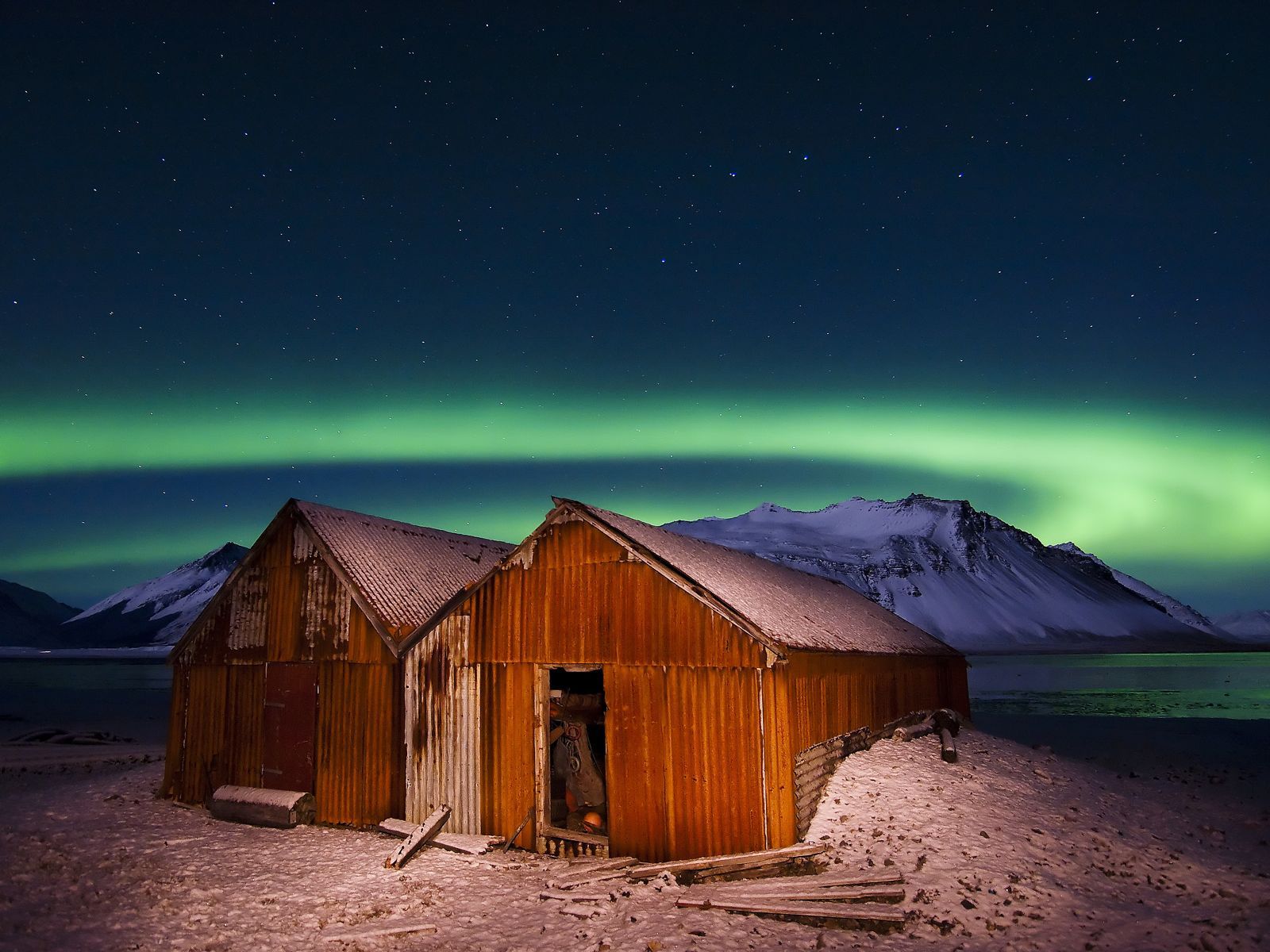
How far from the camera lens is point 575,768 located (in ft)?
A: 60.1

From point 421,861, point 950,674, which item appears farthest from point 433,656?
point 950,674

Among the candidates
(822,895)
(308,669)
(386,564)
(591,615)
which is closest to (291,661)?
(308,669)

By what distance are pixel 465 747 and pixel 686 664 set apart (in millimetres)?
5812

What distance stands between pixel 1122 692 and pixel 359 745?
76.3 m

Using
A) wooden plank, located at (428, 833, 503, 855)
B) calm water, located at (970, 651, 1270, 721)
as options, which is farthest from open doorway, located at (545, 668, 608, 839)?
calm water, located at (970, 651, 1270, 721)

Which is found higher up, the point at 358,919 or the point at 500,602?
the point at 500,602

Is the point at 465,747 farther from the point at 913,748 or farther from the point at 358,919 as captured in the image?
Answer: the point at 913,748

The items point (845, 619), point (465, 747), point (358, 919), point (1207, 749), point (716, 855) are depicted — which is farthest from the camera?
point (1207, 749)

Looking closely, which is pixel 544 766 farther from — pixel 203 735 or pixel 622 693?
pixel 203 735

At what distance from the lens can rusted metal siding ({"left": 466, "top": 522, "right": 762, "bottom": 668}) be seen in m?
15.2

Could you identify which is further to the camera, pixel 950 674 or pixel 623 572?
pixel 950 674

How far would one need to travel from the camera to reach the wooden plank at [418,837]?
15.5 m

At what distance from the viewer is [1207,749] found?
30344mm

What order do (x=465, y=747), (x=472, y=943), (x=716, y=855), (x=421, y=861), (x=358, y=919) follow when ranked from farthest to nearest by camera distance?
1. (x=465, y=747)
2. (x=421, y=861)
3. (x=716, y=855)
4. (x=358, y=919)
5. (x=472, y=943)
